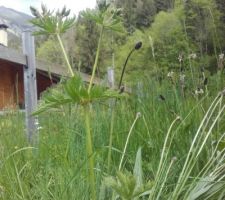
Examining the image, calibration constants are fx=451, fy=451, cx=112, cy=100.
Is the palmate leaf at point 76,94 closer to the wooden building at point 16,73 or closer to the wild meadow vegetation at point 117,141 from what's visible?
the wild meadow vegetation at point 117,141

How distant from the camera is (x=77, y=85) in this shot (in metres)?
0.75

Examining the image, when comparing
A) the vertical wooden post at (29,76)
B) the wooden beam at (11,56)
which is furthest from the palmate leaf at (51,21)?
the wooden beam at (11,56)

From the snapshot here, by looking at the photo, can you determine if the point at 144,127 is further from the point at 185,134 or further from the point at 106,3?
the point at 106,3

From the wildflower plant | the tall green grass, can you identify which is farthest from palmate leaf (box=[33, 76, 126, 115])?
the tall green grass

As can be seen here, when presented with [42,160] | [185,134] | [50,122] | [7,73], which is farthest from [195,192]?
[7,73]

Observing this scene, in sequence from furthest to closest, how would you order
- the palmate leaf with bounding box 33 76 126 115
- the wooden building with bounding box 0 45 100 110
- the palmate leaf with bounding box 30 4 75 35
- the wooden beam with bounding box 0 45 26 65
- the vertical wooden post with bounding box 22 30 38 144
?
the wooden beam with bounding box 0 45 26 65, the vertical wooden post with bounding box 22 30 38 144, the wooden building with bounding box 0 45 100 110, the palmate leaf with bounding box 30 4 75 35, the palmate leaf with bounding box 33 76 126 115

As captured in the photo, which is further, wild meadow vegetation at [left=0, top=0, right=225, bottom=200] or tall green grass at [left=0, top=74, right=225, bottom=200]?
tall green grass at [left=0, top=74, right=225, bottom=200]

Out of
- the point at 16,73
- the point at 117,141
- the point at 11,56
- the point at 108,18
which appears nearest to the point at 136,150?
the point at 117,141

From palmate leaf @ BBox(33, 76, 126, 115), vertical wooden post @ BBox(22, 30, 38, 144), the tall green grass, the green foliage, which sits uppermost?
the green foliage

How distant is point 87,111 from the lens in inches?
31.0

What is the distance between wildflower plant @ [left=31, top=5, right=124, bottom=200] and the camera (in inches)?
30.1

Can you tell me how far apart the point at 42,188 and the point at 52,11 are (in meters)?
0.42

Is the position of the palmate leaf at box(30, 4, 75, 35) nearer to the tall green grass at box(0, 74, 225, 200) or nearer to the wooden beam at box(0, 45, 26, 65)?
the tall green grass at box(0, 74, 225, 200)

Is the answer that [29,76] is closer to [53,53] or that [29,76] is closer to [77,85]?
[77,85]
